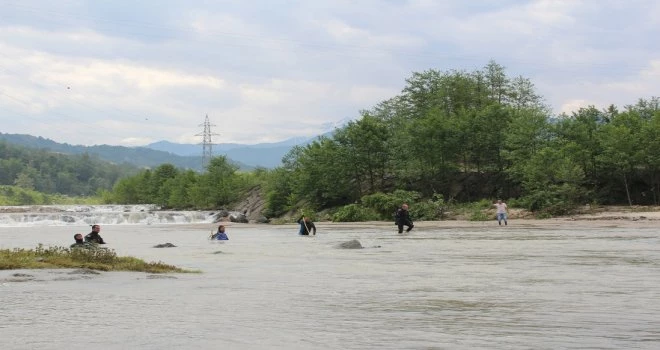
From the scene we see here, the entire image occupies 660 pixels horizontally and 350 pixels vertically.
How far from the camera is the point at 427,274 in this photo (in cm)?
1867

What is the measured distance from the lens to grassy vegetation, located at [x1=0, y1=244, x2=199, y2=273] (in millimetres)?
19266

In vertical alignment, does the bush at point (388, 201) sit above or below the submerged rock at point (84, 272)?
above

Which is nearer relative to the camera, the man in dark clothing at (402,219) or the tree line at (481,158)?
the man in dark clothing at (402,219)

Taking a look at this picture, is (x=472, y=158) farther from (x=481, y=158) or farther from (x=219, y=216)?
(x=219, y=216)

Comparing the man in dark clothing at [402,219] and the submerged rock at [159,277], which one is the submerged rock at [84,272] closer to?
the submerged rock at [159,277]

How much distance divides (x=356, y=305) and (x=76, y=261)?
10735mm

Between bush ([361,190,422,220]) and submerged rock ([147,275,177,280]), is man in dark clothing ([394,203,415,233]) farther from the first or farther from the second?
submerged rock ([147,275,177,280])

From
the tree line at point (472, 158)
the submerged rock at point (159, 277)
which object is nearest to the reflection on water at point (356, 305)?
the submerged rock at point (159, 277)

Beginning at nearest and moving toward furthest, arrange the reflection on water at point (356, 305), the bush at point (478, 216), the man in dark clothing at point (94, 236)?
the reflection on water at point (356, 305) → the man in dark clothing at point (94, 236) → the bush at point (478, 216)

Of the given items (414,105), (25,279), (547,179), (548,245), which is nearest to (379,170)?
(414,105)

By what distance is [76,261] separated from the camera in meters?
20.1

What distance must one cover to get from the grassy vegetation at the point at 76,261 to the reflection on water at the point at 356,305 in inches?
38.6

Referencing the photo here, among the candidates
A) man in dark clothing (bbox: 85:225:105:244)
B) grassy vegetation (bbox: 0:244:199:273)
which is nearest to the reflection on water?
grassy vegetation (bbox: 0:244:199:273)

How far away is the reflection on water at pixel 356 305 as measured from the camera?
31.2 feet
